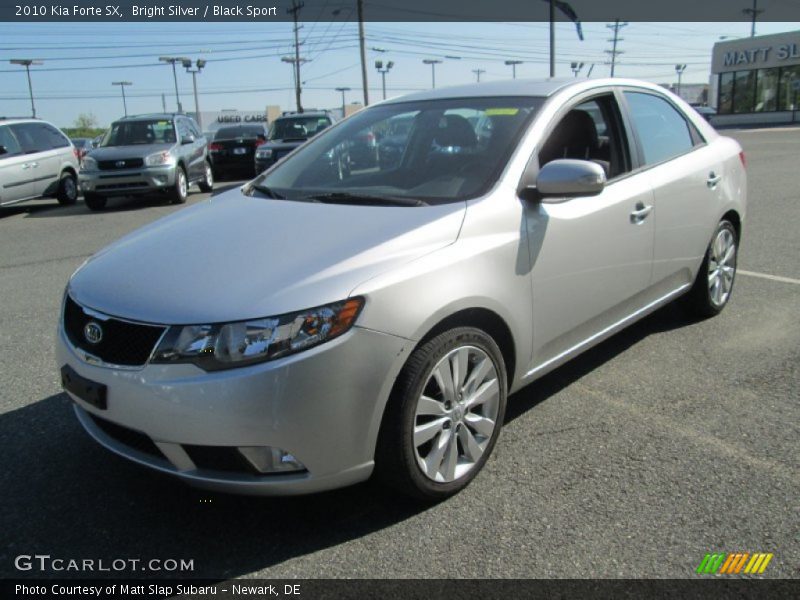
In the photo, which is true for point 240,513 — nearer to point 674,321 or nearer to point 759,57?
point 674,321

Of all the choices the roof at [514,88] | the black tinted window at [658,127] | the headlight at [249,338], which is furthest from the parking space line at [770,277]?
the headlight at [249,338]

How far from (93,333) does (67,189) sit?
13023 mm

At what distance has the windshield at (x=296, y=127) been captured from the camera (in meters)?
16.4

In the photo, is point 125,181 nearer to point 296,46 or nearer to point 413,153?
point 413,153

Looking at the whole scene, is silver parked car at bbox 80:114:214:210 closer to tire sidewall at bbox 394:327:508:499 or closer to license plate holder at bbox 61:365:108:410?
license plate holder at bbox 61:365:108:410

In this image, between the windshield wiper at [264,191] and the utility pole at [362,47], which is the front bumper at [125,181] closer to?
the windshield wiper at [264,191]

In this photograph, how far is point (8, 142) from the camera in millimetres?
12672

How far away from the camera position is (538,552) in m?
2.51

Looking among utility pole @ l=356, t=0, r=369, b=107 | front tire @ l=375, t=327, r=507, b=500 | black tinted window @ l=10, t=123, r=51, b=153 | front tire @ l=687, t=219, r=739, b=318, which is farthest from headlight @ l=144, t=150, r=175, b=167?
utility pole @ l=356, t=0, r=369, b=107

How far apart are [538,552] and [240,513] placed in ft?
3.87

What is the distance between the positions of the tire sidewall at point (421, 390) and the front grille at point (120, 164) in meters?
11.6

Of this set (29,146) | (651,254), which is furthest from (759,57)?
(651,254)

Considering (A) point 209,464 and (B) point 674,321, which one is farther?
(B) point 674,321

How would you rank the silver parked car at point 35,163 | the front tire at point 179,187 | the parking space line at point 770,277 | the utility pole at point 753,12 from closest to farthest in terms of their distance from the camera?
the parking space line at point 770,277 < the silver parked car at point 35,163 < the front tire at point 179,187 < the utility pole at point 753,12
